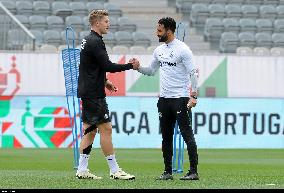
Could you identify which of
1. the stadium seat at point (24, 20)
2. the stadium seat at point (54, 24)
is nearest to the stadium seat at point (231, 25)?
the stadium seat at point (54, 24)

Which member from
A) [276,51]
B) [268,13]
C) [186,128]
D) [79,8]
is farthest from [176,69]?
[268,13]

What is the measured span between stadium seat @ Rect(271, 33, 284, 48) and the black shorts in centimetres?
1946

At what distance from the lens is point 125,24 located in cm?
3164

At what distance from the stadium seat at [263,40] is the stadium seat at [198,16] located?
1.88 meters

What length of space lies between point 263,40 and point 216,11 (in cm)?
212

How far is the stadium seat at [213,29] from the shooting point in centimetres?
3170

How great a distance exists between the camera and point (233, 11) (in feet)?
110

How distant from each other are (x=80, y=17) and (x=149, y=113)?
24.0ft

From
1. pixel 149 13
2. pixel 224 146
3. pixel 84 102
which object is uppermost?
pixel 149 13

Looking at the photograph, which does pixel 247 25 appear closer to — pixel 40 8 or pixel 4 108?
pixel 40 8

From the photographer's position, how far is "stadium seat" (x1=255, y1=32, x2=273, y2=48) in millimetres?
31891

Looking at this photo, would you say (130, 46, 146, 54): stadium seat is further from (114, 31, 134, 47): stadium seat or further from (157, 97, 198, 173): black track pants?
(157, 97, 198, 173): black track pants
